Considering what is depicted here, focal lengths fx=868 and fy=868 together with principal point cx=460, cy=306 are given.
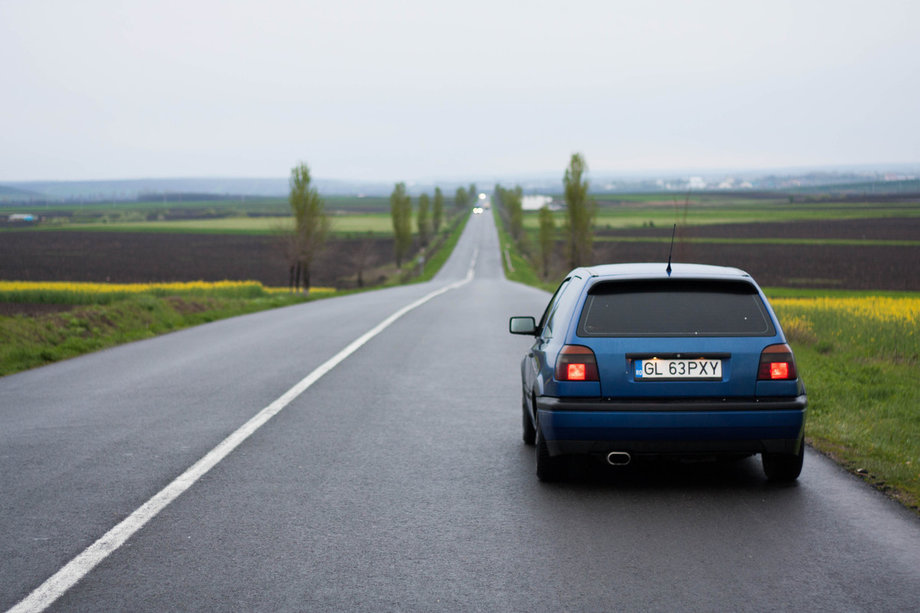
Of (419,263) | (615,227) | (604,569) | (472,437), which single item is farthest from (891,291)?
(615,227)

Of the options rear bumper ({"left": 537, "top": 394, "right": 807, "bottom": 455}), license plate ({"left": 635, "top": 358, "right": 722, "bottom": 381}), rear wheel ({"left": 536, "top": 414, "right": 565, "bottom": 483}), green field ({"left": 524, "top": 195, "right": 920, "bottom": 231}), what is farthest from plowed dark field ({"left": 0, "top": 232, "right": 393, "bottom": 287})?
license plate ({"left": 635, "top": 358, "right": 722, "bottom": 381})

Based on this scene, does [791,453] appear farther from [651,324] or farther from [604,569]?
[604,569]

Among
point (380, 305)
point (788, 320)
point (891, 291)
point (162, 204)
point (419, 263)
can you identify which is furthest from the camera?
point (162, 204)

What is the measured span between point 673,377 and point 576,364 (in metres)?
0.62

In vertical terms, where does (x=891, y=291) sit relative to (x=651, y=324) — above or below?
below

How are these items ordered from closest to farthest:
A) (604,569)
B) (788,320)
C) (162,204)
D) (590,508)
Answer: (604,569)
(590,508)
(788,320)
(162,204)

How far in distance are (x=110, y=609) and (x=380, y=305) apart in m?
21.5

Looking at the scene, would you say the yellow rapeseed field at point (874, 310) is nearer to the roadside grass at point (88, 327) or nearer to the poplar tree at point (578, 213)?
the roadside grass at point (88, 327)

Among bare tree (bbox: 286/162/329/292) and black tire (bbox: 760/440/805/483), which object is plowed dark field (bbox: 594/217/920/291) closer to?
bare tree (bbox: 286/162/329/292)

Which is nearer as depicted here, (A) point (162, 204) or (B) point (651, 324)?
(B) point (651, 324)

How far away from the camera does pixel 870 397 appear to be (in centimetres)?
952

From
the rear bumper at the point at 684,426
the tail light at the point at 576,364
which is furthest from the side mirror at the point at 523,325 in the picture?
the rear bumper at the point at 684,426

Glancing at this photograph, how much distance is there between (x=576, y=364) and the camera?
566 cm

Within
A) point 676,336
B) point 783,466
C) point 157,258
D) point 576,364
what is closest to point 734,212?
point 157,258
